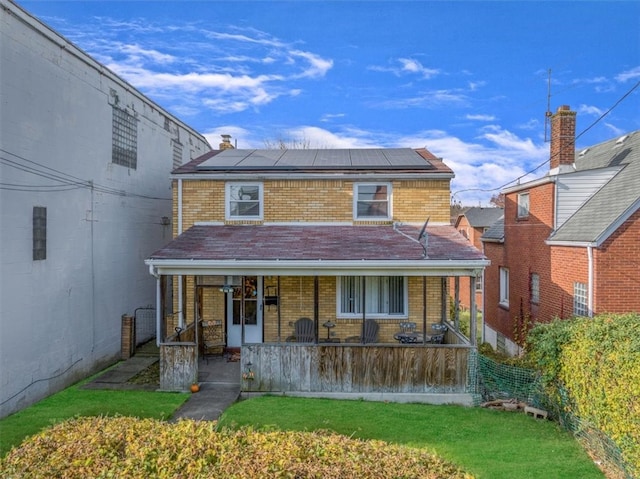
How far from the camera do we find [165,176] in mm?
17656

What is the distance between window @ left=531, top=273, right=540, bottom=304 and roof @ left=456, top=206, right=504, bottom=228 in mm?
18194

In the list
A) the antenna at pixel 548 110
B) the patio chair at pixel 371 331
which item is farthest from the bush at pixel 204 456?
the antenna at pixel 548 110

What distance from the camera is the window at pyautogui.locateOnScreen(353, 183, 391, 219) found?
13680mm

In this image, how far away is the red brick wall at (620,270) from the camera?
1089 cm

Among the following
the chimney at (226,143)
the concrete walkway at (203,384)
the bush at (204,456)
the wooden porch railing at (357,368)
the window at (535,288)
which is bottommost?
the concrete walkway at (203,384)

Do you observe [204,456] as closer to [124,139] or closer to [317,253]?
[317,253]

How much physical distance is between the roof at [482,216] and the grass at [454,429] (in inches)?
988

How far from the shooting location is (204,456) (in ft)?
13.5

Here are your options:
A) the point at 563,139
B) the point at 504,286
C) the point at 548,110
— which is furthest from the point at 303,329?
the point at 548,110

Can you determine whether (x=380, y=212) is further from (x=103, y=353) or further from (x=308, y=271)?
(x=103, y=353)

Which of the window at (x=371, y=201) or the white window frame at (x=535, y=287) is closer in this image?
the window at (x=371, y=201)

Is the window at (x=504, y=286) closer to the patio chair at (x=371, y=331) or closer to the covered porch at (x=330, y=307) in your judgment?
the covered porch at (x=330, y=307)

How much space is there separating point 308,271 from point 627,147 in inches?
479

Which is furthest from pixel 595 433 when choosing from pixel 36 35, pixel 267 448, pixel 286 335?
pixel 36 35
